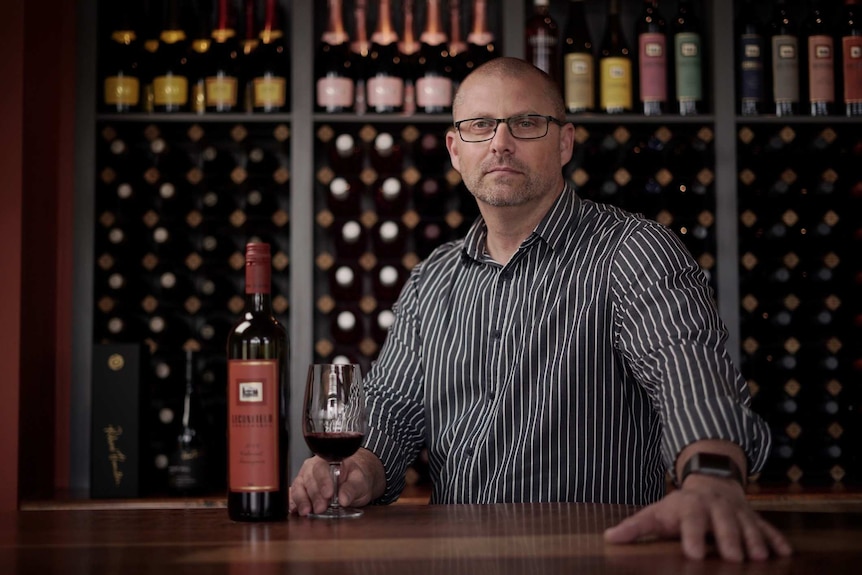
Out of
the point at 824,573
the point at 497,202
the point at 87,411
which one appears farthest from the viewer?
the point at 87,411

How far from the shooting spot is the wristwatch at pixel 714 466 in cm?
103

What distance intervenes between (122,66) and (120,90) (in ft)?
0.34

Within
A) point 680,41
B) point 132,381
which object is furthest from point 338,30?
point 132,381

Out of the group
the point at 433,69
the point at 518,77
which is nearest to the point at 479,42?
the point at 433,69

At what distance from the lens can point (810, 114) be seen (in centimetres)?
290

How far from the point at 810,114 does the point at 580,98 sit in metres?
0.68

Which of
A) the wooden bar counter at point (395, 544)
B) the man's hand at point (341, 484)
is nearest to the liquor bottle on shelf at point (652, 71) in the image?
the man's hand at point (341, 484)

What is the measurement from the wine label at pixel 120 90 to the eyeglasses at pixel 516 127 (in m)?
1.46

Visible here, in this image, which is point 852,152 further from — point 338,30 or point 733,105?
point 338,30

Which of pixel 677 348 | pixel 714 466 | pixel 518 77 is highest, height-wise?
pixel 518 77

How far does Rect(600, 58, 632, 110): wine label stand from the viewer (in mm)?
2857

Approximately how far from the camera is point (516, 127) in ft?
5.86

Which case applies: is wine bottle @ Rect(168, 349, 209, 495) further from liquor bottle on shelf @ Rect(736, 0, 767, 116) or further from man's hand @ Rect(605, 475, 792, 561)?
man's hand @ Rect(605, 475, 792, 561)

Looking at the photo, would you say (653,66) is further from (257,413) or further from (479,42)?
(257,413)
